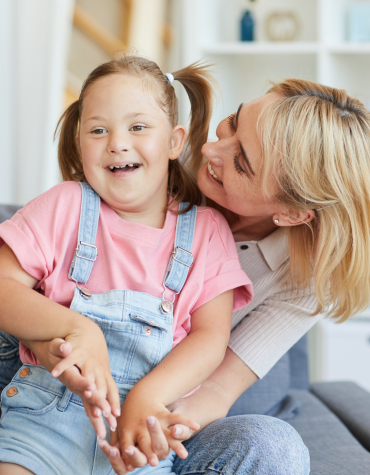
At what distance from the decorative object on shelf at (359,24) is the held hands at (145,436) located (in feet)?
8.06

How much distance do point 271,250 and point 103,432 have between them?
0.65 meters

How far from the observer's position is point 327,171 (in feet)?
3.28

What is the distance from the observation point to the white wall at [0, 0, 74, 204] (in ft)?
8.00

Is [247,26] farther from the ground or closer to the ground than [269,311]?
farther from the ground

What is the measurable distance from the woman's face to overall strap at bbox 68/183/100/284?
0.86 ft

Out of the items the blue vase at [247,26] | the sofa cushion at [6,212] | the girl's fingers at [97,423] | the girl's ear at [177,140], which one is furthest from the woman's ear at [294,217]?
the blue vase at [247,26]

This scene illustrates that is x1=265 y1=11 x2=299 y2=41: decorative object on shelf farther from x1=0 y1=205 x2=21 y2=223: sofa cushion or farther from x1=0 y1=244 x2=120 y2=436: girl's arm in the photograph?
x1=0 y1=244 x2=120 y2=436: girl's arm

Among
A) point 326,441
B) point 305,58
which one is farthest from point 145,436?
point 305,58

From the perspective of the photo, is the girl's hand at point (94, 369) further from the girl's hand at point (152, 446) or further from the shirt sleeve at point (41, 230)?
the shirt sleeve at point (41, 230)

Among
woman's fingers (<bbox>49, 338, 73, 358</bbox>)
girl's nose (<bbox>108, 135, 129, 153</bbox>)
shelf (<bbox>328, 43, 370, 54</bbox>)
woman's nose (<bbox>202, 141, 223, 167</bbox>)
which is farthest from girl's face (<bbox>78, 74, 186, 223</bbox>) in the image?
shelf (<bbox>328, 43, 370, 54</bbox>)

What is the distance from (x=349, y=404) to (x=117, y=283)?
100 cm

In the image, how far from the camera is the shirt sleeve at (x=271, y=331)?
3.77 feet

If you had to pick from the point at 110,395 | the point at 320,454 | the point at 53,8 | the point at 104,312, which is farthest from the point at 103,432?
the point at 53,8

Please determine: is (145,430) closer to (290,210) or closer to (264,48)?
(290,210)
